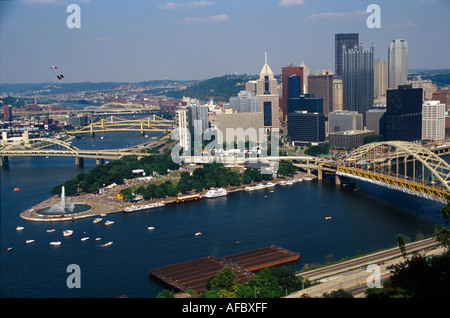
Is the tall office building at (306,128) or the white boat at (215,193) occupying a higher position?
the tall office building at (306,128)

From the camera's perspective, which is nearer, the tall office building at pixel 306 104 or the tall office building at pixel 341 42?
the tall office building at pixel 306 104

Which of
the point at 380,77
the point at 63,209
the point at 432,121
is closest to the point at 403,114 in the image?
the point at 432,121

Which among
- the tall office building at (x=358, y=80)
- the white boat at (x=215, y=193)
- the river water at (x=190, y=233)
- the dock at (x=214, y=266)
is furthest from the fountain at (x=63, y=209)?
the tall office building at (x=358, y=80)

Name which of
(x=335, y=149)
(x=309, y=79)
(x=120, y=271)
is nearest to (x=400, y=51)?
(x=309, y=79)

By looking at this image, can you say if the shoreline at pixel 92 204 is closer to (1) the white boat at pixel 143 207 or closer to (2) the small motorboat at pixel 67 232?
(1) the white boat at pixel 143 207

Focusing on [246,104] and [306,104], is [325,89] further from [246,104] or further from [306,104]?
[246,104]

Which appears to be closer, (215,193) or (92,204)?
(92,204)

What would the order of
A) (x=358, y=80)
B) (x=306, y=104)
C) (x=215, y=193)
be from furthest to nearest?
(x=358, y=80), (x=306, y=104), (x=215, y=193)

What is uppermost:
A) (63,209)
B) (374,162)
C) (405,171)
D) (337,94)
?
(337,94)

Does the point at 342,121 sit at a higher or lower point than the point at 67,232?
higher
